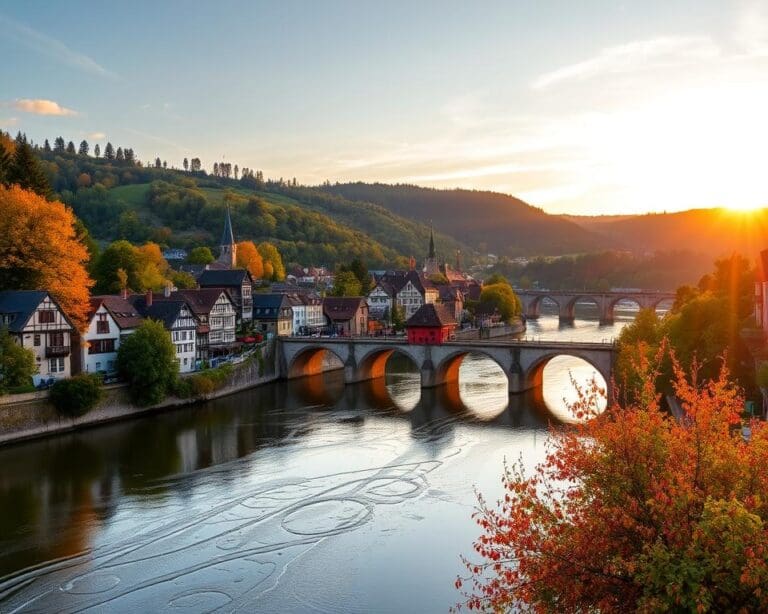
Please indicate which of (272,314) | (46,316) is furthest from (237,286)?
(46,316)

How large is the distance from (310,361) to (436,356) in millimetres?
12826

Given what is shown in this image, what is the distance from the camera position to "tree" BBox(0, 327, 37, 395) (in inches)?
1578

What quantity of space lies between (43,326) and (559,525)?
123 feet

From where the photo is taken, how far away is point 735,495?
39.8ft

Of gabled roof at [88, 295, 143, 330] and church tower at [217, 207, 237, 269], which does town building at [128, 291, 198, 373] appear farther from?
church tower at [217, 207, 237, 269]

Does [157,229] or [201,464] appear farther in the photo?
[157,229]

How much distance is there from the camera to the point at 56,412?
138 feet

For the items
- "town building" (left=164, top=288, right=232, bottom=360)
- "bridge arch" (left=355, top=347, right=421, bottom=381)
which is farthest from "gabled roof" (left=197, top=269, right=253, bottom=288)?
"bridge arch" (left=355, top=347, right=421, bottom=381)

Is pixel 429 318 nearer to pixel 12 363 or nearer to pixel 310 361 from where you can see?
pixel 310 361

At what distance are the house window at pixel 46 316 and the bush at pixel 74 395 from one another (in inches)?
139

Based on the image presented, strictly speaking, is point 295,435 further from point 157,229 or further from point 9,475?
point 157,229

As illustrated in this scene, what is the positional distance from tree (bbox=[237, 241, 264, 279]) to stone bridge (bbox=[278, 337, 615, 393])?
40200 mm

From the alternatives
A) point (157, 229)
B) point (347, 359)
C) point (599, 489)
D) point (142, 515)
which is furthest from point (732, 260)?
point (157, 229)

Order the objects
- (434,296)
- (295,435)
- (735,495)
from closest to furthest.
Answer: (735,495) → (295,435) → (434,296)
